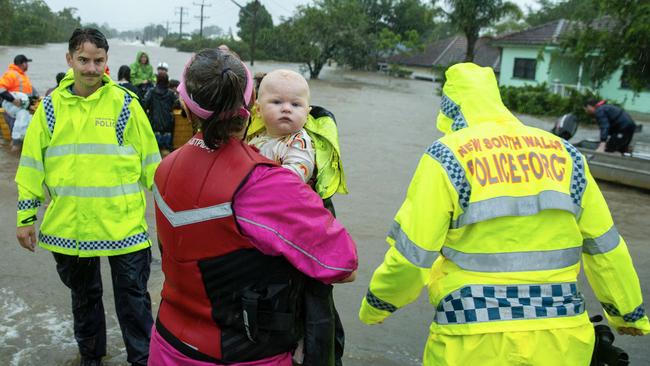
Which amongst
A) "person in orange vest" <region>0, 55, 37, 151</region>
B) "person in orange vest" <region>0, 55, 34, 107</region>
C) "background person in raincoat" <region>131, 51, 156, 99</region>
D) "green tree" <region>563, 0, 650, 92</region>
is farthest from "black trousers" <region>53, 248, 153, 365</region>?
"green tree" <region>563, 0, 650, 92</region>

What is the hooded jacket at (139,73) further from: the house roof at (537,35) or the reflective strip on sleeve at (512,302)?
the house roof at (537,35)

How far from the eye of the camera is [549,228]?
225 cm

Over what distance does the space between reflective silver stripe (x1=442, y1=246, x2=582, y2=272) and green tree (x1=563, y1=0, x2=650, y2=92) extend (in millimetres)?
10895

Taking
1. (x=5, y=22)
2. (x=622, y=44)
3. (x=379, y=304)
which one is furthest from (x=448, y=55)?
(x=379, y=304)

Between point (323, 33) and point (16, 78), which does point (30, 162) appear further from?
point (323, 33)

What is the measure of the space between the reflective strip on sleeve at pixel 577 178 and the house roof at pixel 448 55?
46931 mm

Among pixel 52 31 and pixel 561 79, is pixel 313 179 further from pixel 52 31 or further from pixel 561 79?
pixel 52 31

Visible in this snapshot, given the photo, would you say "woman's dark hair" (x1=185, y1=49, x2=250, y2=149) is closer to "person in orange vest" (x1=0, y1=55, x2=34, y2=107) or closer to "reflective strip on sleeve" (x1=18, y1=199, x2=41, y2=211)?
"reflective strip on sleeve" (x1=18, y1=199, x2=41, y2=211)

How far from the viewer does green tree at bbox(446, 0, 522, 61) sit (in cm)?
3819

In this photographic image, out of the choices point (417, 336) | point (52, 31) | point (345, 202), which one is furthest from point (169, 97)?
point (52, 31)

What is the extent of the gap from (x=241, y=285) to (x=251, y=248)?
0.13 m

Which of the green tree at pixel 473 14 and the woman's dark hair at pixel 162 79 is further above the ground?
the green tree at pixel 473 14

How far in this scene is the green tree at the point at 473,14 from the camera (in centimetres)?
3819

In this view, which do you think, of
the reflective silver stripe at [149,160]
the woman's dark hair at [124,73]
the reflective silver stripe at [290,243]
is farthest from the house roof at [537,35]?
the reflective silver stripe at [290,243]
